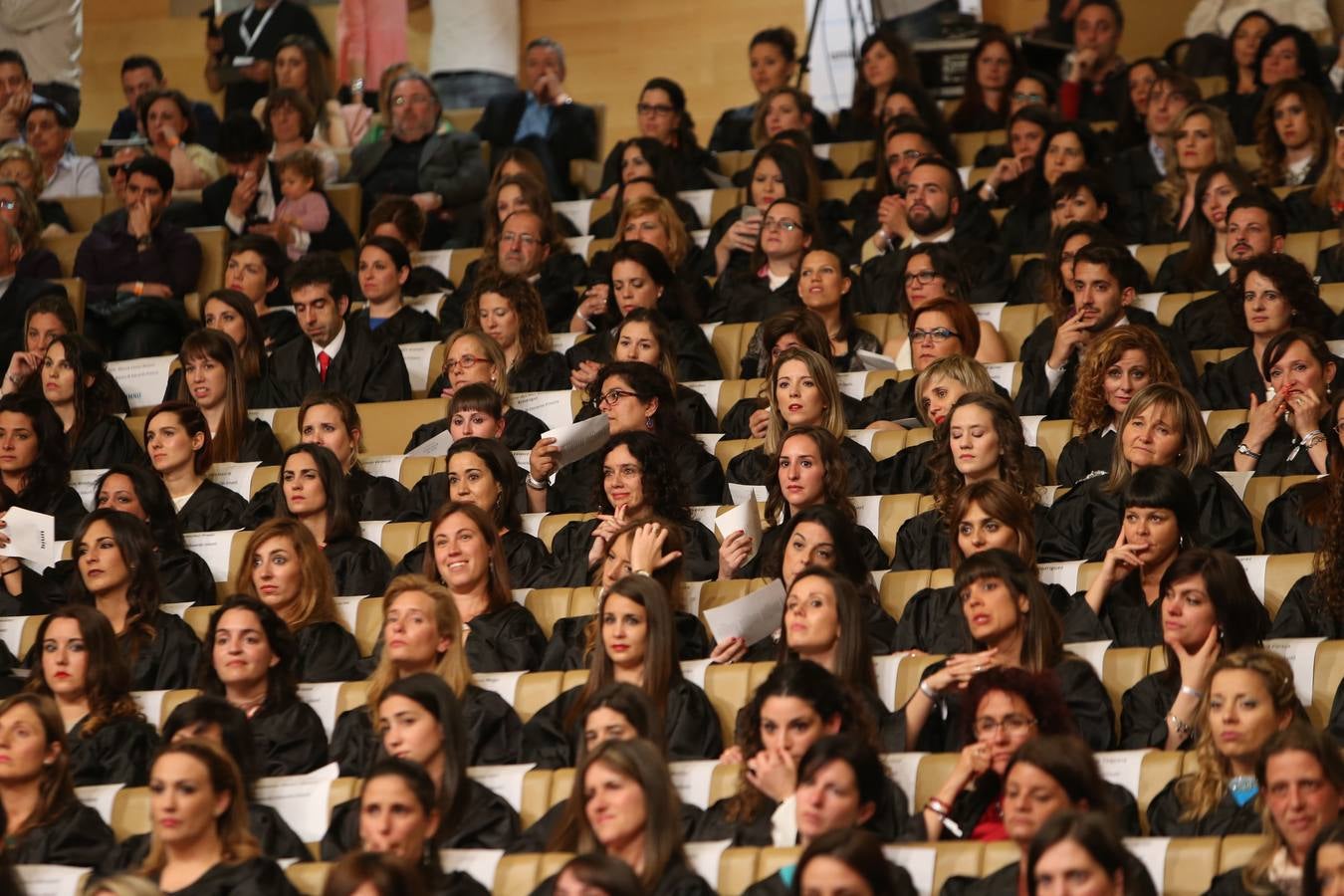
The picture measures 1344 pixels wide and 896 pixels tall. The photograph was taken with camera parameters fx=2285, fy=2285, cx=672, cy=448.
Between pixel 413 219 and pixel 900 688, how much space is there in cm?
341

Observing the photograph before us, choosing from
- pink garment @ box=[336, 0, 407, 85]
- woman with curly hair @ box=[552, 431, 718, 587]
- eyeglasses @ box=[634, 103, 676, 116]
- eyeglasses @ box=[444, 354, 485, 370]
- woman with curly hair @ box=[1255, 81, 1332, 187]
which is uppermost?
pink garment @ box=[336, 0, 407, 85]

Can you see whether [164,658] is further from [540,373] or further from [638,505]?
[540,373]

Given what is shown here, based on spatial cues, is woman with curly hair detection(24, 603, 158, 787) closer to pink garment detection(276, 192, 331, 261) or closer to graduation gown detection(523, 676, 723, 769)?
graduation gown detection(523, 676, 723, 769)

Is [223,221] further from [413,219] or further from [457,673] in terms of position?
[457,673]

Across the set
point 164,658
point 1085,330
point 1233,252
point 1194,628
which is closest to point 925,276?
point 1085,330

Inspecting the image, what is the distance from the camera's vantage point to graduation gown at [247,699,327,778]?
4.64 meters

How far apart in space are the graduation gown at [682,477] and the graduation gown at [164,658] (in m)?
0.98

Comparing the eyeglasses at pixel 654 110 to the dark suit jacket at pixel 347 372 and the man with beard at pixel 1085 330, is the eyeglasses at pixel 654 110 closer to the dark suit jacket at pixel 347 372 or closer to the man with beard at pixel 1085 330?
the dark suit jacket at pixel 347 372

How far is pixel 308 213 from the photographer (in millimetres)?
7496

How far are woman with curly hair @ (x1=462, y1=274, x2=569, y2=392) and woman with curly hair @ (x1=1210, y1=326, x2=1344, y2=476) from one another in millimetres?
1956

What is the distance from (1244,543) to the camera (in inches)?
194

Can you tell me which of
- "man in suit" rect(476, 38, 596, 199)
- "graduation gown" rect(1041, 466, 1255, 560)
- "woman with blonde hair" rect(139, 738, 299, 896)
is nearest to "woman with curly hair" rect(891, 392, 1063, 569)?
"graduation gown" rect(1041, 466, 1255, 560)

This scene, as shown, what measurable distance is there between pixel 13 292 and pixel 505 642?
2.75 m

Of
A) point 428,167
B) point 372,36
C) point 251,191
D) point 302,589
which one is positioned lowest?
point 302,589
